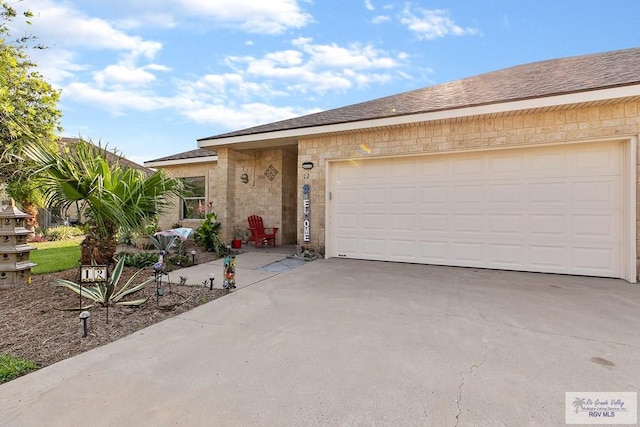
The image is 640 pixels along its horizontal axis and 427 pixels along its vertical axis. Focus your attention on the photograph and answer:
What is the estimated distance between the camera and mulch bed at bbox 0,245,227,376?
8.94 feet

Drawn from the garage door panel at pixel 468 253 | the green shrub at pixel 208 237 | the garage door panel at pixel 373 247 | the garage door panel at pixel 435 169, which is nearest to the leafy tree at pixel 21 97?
the green shrub at pixel 208 237

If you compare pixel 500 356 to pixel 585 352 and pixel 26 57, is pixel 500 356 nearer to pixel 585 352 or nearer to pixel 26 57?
pixel 585 352

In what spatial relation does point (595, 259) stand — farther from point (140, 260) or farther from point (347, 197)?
point (140, 260)

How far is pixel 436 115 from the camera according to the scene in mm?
6008

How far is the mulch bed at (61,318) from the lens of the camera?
272cm

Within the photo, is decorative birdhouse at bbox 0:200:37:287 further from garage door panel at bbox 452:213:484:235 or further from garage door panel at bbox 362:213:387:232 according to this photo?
garage door panel at bbox 452:213:484:235

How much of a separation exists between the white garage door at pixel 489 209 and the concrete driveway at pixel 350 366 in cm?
166

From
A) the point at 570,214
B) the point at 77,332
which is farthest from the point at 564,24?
the point at 77,332

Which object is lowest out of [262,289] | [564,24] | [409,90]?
[262,289]

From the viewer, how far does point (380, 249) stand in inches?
277

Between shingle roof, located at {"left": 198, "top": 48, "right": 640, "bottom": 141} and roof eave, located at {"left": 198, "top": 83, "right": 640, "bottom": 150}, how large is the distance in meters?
0.07

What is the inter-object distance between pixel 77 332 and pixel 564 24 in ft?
37.7

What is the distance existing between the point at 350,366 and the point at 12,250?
5.76 meters

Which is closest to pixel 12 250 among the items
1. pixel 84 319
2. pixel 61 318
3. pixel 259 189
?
pixel 61 318
